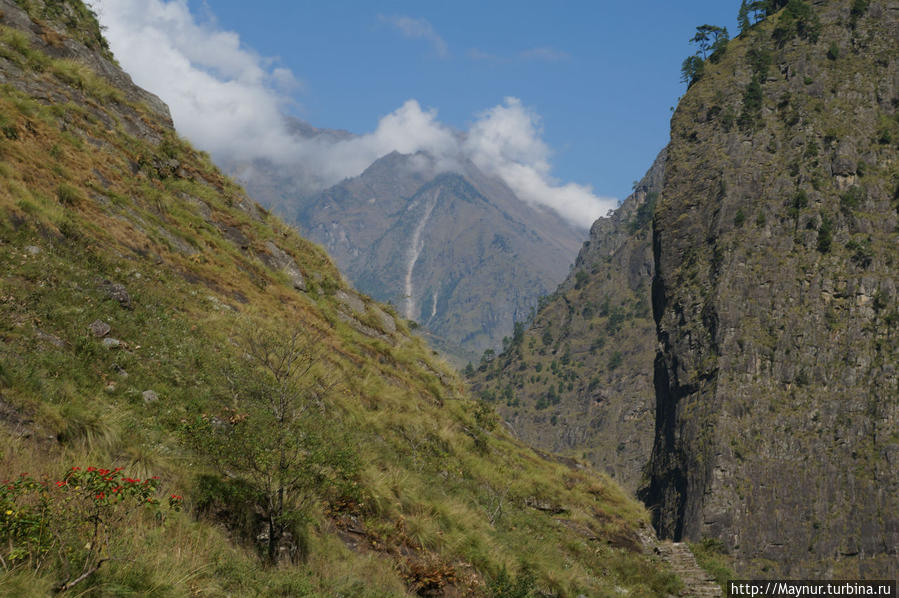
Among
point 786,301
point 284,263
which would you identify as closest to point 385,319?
point 284,263

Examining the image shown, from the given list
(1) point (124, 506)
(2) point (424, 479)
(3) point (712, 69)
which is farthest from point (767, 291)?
(1) point (124, 506)

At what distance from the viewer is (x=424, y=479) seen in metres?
13.9

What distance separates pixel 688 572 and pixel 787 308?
98814 mm

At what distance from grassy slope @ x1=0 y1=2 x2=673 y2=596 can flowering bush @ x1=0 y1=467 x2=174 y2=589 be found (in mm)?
194

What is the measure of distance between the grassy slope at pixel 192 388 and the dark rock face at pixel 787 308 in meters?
82.5

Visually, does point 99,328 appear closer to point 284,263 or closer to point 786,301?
point 284,263

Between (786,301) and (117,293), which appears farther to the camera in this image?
(786,301)

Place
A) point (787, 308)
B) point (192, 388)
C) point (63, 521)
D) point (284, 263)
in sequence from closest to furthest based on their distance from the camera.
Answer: point (63, 521) < point (192, 388) < point (284, 263) < point (787, 308)

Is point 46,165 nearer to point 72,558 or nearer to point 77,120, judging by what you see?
point 77,120

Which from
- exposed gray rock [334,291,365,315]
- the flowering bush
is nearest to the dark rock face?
exposed gray rock [334,291,365,315]

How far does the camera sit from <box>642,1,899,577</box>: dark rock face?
8969 cm

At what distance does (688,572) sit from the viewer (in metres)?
20.3

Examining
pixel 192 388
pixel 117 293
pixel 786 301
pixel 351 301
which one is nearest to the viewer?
pixel 192 388

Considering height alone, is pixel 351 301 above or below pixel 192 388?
above
